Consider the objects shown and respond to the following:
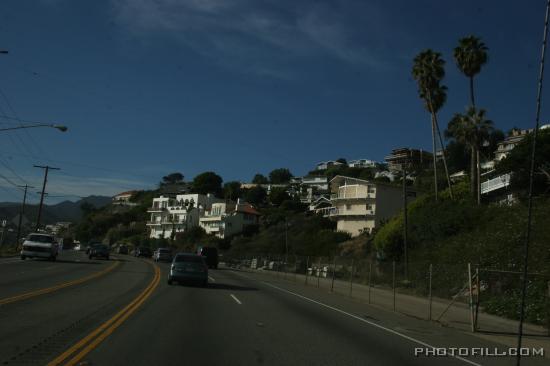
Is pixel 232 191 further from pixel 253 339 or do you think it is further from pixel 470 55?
pixel 253 339

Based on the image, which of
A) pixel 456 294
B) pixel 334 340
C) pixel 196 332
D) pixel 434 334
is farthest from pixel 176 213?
pixel 334 340

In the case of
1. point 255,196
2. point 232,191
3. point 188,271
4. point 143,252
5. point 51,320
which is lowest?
point 51,320

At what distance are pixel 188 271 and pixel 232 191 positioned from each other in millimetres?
129136

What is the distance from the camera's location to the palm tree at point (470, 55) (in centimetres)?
5028

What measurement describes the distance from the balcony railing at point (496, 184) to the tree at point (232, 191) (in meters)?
101

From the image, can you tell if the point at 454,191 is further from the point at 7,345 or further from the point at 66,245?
the point at 66,245

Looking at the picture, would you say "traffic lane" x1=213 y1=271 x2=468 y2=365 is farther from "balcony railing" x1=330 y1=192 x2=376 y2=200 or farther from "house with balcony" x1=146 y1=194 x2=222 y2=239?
"house with balcony" x1=146 y1=194 x2=222 y2=239

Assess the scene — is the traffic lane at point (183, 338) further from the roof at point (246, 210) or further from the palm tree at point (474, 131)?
the roof at point (246, 210)

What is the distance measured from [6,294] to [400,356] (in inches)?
466

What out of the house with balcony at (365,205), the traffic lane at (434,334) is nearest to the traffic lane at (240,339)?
the traffic lane at (434,334)

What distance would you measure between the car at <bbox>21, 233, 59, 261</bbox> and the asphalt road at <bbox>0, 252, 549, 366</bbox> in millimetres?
20761

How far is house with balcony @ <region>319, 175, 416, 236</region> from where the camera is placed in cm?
7819

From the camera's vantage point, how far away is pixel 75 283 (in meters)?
21.9

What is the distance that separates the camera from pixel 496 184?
5278 cm
